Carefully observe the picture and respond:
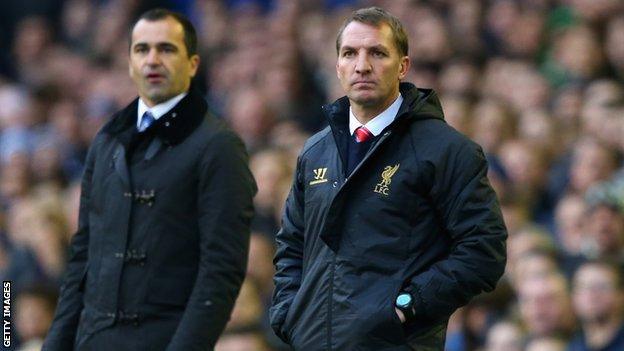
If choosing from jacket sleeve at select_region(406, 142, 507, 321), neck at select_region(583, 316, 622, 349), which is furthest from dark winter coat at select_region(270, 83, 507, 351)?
neck at select_region(583, 316, 622, 349)

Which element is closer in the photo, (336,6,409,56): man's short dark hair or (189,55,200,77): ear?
(336,6,409,56): man's short dark hair

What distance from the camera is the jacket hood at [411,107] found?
5426 mm

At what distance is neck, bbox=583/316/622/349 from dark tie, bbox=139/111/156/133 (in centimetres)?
326

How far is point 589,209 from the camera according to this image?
371 inches

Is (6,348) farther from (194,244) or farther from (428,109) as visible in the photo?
(428,109)

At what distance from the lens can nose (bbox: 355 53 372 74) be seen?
540 centimetres

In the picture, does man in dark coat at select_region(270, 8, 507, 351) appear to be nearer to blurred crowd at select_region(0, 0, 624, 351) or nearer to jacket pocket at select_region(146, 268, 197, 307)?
jacket pocket at select_region(146, 268, 197, 307)

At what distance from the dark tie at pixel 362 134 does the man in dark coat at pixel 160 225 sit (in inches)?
35.3

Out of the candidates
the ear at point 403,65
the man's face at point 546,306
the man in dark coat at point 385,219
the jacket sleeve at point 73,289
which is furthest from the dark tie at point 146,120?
the man's face at point 546,306

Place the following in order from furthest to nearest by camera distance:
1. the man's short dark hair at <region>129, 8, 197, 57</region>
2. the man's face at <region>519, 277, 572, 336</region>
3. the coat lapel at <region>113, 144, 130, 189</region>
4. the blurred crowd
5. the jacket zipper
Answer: the blurred crowd
the man's face at <region>519, 277, 572, 336</region>
the man's short dark hair at <region>129, 8, 197, 57</region>
the coat lapel at <region>113, 144, 130, 189</region>
the jacket zipper

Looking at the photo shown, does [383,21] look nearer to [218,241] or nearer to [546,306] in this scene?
[218,241]

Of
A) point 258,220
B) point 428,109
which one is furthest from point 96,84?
point 428,109

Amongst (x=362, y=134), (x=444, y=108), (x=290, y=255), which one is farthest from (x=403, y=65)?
(x=444, y=108)

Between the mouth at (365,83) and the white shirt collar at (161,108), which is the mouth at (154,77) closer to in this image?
the white shirt collar at (161,108)
